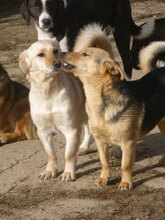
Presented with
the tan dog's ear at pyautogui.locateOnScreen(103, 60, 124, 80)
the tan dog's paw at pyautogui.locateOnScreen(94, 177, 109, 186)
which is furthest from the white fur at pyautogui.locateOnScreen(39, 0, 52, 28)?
the tan dog's paw at pyautogui.locateOnScreen(94, 177, 109, 186)

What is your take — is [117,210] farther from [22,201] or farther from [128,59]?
[128,59]

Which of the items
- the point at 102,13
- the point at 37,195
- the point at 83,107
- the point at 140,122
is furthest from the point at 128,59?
the point at 37,195

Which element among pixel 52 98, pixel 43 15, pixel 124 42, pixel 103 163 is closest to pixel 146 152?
pixel 103 163

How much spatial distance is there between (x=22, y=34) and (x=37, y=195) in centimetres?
717

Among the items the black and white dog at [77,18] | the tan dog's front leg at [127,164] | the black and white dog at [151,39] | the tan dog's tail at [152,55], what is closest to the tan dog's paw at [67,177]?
the tan dog's front leg at [127,164]

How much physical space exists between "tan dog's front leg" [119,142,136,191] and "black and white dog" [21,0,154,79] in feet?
7.33

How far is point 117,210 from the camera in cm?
398

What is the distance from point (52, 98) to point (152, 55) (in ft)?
3.99

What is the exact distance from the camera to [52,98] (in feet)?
15.3

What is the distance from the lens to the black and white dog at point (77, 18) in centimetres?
617

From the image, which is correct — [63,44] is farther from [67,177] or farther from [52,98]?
[67,177]

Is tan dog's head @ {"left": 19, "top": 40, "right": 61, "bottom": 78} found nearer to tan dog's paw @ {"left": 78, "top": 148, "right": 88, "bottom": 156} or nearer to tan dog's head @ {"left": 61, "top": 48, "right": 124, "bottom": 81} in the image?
tan dog's head @ {"left": 61, "top": 48, "right": 124, "bottom": 81}

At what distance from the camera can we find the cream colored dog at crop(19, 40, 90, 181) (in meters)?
4.61

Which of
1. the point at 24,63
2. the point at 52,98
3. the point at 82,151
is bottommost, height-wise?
the point at 82,151
